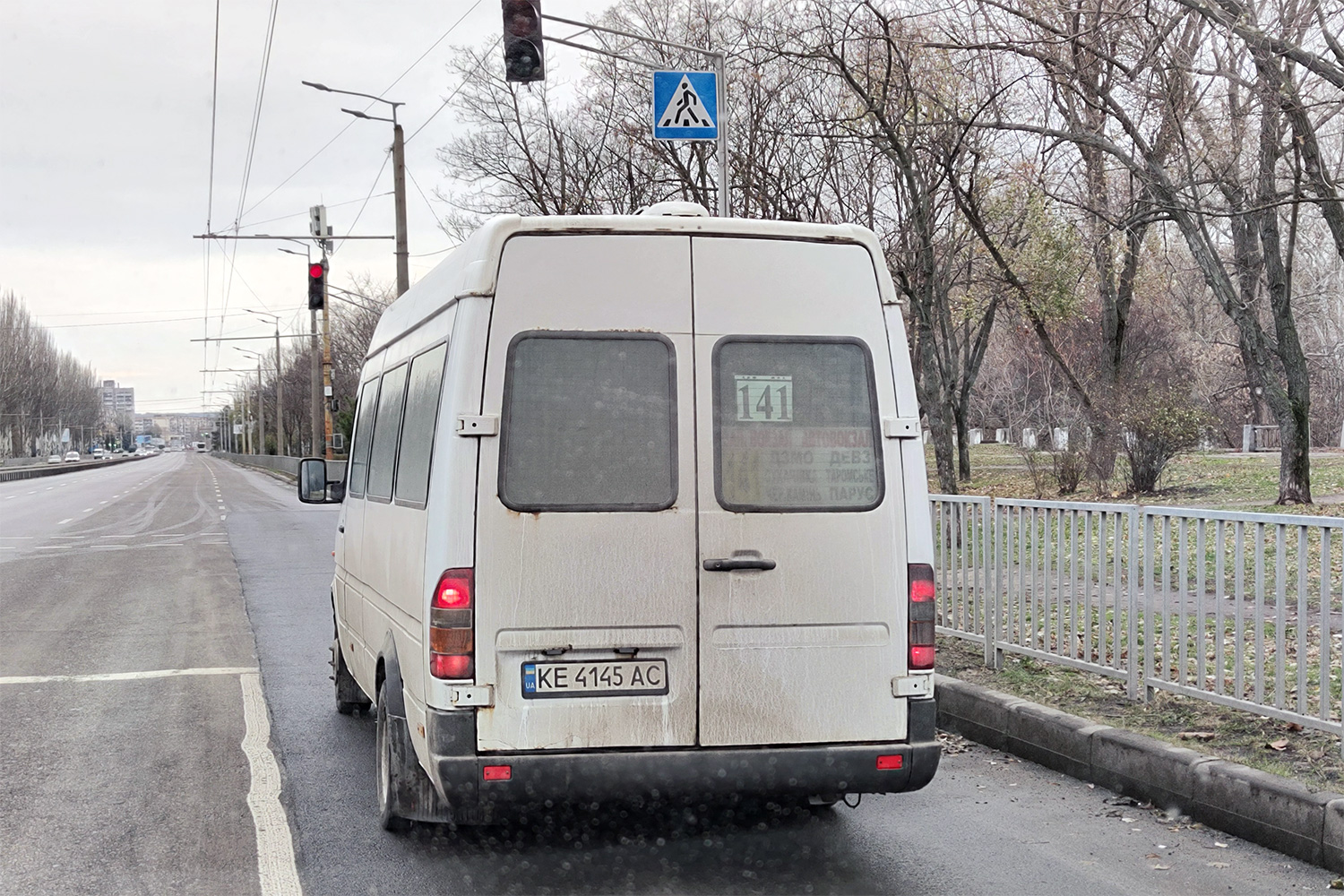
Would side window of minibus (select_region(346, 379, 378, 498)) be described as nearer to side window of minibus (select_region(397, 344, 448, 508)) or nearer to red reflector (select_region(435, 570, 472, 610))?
side window of minibus (select_region(397, 344, 448, 508))

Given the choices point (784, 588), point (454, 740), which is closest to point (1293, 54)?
point (784, 588)

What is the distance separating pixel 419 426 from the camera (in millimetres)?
4887

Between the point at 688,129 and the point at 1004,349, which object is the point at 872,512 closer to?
the point at 688,129

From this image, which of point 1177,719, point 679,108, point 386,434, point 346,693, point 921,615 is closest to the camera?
point 921,615

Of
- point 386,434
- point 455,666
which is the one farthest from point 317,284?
point 455,666

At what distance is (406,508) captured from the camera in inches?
193

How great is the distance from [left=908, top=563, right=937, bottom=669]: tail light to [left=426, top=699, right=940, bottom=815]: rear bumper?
0.78 feet

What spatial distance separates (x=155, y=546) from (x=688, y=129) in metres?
11.5

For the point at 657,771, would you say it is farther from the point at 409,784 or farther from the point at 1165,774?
the point at 1165,774

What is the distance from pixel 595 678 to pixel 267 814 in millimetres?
1982

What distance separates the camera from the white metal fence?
5.51 m

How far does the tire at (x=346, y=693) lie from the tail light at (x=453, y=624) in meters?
3.19

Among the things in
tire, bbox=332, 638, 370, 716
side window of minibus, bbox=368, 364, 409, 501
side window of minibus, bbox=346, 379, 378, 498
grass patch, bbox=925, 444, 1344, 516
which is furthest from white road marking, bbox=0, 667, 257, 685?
grass patch, bbox=925, 444, 1344, 516

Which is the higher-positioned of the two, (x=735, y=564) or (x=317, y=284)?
(x=317, y=284)
